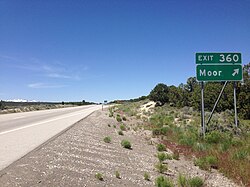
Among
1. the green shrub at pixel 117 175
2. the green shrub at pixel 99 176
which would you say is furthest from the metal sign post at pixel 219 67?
the green shrub at pixel 99 176

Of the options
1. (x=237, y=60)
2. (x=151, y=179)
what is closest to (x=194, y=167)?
(x=151, y=179)

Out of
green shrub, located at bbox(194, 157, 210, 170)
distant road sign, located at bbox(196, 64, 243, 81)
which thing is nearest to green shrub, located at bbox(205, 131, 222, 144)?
distant road sign, located at bbox(196, 64, 243, 81)

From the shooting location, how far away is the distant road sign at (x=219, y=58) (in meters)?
15.7

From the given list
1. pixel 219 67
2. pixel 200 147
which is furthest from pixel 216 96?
pixel 200 147

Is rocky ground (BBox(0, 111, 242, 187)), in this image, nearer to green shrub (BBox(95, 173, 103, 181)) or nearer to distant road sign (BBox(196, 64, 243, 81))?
green shrub (BBox(95, 173, 103, 181))

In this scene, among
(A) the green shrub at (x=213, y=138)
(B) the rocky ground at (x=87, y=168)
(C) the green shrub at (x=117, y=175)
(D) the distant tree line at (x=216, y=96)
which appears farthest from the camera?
(D) the distant tree line at (x=216, y=96)

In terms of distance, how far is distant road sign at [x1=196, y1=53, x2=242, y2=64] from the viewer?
→ 51.6 feet

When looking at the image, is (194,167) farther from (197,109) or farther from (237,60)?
(197,109)

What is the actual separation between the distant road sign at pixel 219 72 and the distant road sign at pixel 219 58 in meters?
0.22

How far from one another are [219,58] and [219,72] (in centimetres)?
77

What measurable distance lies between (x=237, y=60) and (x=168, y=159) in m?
8.14

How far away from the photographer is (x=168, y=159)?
10.7 metres

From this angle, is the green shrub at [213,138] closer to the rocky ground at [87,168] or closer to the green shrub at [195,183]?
the rocky ground at [87,168]

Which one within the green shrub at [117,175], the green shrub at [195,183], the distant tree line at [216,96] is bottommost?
the green shrub at [195,183]
